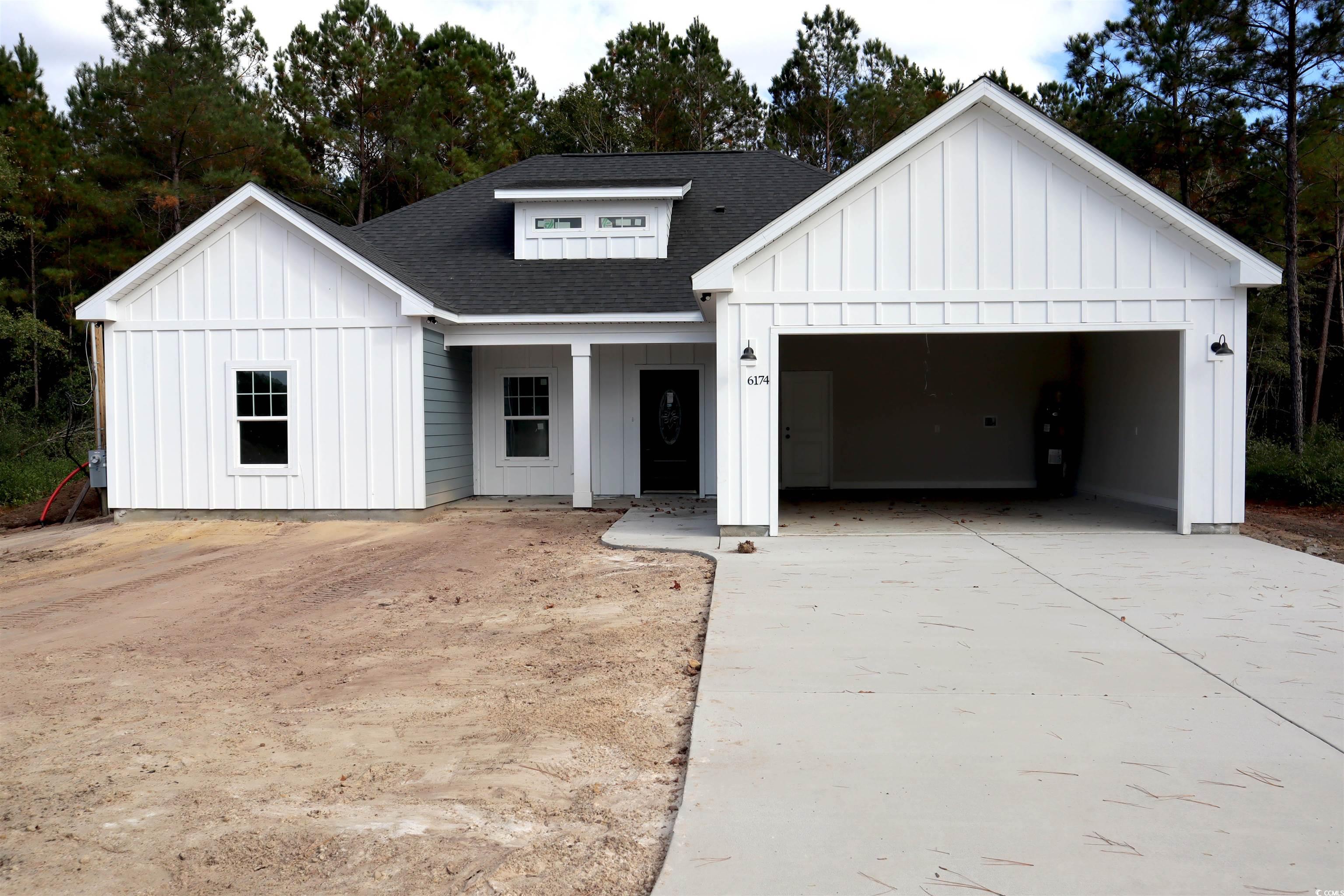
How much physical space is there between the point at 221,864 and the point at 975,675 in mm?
3883

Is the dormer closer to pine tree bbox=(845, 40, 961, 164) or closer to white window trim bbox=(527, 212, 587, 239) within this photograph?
white window trim bbox=(527, 212, 587, 239)

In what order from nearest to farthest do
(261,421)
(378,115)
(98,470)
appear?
(261,421) < (98,470) < (378,115)

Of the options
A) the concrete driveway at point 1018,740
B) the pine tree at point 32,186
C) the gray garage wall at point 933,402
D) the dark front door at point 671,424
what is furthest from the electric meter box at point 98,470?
the pine tree at point 32,186

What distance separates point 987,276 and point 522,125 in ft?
80.2

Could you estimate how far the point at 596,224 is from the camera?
54.1 ft

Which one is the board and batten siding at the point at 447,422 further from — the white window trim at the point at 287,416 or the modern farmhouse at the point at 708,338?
the white window trim at the point at 287,416

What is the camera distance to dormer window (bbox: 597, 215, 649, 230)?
16422 millimetres

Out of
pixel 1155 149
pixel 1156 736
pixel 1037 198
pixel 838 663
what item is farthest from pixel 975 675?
pixel 1155 149

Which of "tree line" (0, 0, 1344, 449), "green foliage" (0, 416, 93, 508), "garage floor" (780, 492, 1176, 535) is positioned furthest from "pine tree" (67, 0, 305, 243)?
"garage floor" (780, 492, 1176, 535)

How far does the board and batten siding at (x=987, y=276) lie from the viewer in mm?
10828

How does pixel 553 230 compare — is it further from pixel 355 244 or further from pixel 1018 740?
pixel 1018 740

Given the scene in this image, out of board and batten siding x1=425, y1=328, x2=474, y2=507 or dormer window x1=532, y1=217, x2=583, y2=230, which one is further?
dormer window x1=532, y1=217, x2=583, y2=230

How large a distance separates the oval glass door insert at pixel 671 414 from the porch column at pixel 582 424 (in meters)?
1.64

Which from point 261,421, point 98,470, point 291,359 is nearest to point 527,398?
point 291,359
